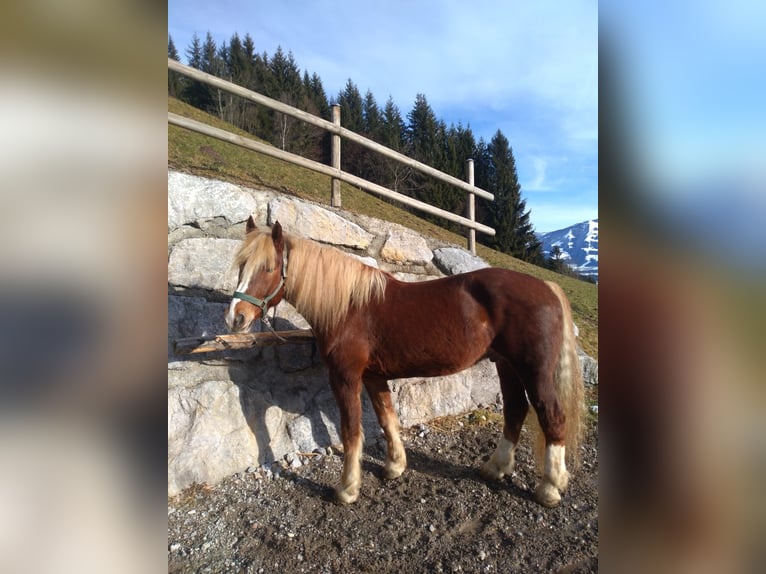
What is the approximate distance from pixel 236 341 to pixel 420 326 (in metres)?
1.24

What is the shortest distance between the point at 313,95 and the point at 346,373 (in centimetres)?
2738

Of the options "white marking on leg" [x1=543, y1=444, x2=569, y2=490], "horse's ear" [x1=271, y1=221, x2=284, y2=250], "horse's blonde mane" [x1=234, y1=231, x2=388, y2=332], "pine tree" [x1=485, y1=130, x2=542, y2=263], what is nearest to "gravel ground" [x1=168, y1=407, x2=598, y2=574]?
"white marking on leg" [x1=543, y1=444, x2=569, y2=490]

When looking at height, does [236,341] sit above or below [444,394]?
above

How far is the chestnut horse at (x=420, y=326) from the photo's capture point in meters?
2.36

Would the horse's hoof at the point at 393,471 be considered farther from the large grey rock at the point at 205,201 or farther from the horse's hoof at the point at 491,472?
the large grey rock at the point at 205,201

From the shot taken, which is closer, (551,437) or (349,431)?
(551,437)

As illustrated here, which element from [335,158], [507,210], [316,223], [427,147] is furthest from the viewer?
[427,147]

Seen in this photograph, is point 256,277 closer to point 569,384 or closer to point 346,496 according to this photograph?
point 346,496

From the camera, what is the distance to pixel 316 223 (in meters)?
3.40

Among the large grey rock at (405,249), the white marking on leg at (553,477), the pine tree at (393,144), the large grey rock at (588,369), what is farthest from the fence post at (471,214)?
the pine tree at (393,144)

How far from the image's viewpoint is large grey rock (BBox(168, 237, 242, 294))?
2.75m

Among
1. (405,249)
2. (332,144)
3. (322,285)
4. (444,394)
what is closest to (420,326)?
(322,285)

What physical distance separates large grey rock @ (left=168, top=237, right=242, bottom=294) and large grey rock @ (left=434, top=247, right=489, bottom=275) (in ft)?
6.94
